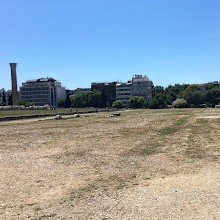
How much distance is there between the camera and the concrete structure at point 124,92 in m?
172

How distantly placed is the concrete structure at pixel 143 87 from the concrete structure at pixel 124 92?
11.5ft

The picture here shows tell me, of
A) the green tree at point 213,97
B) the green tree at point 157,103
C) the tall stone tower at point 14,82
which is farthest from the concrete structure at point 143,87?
the tall stone tower at point 14,82

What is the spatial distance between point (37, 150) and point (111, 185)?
9.16m

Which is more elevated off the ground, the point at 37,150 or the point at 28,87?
the point at 28,87

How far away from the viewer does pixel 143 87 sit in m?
168

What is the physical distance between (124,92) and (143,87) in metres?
13.9

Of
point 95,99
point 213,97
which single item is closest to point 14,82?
point 95,99

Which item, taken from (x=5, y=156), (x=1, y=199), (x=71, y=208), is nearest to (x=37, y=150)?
(x=5, y=156)

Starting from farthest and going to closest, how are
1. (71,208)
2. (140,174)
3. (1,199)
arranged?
1. (140,174)
2. (1,199)
3. (71,208)

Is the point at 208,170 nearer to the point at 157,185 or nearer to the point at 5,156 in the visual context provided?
the point at 157,185

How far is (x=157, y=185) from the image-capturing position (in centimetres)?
1009

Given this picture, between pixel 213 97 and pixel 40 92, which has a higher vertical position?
pixel 40 92

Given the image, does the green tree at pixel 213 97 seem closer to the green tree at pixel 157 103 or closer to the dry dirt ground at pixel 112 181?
the green tree at pixel 157 103

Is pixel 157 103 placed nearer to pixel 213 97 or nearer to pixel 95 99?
pixel 213 97
